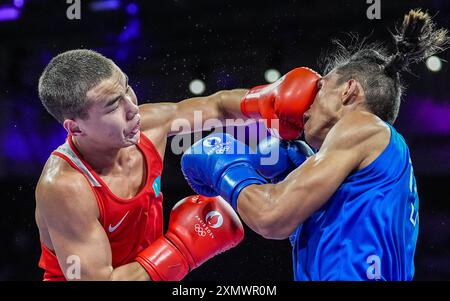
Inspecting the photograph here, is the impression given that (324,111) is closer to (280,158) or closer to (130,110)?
(280,158)

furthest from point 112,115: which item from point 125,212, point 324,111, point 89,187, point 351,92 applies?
point 351,92

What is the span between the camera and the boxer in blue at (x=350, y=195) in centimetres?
203

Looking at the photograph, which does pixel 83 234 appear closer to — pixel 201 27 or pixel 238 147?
pixel 238 147

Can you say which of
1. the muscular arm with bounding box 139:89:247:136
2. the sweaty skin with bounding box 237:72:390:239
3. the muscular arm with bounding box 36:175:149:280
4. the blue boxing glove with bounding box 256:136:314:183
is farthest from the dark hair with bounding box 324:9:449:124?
the muscular arm with bounding box 36:175:149:280

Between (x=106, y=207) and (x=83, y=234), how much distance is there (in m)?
0.16

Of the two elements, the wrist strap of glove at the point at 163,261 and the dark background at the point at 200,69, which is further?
the dark background at the point at 200,69

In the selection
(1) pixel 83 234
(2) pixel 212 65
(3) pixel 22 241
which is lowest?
(3) pixel 22 241

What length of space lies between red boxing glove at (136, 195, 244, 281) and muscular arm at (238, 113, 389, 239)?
0.50m

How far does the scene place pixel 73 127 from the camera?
241cm

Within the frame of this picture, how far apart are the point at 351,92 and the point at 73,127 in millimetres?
1123

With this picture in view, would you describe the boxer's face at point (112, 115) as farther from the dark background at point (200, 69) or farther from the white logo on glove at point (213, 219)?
the dark background at point (200, 69)

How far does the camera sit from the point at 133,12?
4.45m

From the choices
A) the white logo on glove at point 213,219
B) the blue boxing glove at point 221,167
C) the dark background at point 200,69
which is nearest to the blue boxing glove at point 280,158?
the blue boxing glove at point 221,167

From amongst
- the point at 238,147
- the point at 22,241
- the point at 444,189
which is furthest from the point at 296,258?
the point at 22,241
